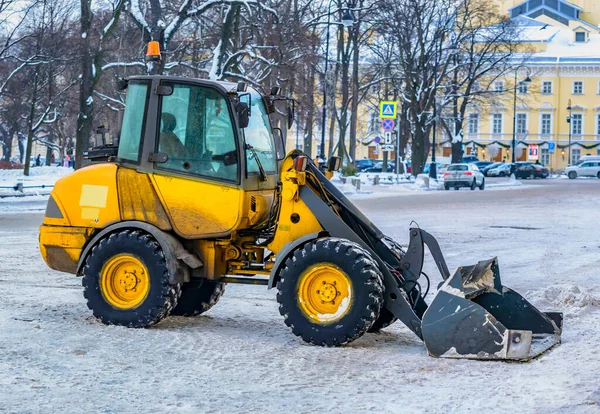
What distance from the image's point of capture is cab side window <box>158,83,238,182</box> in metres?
9.57

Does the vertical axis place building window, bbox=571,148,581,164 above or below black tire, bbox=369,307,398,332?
above

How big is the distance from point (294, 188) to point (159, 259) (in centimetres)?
138

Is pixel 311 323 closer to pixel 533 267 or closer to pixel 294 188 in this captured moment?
pixel 294 188

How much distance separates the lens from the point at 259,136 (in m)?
10.0

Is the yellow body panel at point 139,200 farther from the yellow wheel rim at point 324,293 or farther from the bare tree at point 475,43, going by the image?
the bare tree at point 475,43

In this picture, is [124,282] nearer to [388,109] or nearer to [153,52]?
[153,52]

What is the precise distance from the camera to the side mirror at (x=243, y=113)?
30.6 feet

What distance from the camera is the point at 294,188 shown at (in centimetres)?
914

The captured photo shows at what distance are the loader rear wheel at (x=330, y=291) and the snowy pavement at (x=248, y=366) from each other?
184 millimetres

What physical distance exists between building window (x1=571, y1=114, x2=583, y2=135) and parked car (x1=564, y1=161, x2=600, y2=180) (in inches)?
952

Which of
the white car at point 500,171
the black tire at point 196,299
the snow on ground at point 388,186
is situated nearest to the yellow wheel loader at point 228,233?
the black tire at point 196,299

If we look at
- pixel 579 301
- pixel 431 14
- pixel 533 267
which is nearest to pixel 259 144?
pixel 579 301

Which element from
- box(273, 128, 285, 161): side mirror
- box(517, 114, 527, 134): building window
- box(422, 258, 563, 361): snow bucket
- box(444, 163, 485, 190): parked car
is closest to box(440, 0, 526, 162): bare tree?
box(444, 163, 485, 190): parked car

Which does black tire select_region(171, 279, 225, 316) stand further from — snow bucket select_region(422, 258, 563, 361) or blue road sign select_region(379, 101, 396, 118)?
blue road sign select_region(379, 101, 396, 118)
